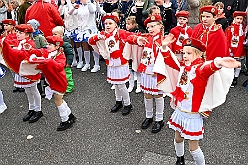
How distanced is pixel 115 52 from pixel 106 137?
1400 millimetres

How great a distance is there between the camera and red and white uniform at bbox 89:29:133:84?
16.6ft

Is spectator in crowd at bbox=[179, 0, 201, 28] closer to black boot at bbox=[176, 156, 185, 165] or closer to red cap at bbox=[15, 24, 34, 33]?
red cap at bbox=[15, 24, 34, 33]

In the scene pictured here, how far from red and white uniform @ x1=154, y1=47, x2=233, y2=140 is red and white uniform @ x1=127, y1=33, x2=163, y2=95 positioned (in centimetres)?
84

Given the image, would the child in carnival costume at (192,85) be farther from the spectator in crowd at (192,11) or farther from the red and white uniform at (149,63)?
the spectator in crowd at (192,11)

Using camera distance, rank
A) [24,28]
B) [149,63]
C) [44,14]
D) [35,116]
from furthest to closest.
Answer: [44,14], [35,116], [24,28], [149,63]

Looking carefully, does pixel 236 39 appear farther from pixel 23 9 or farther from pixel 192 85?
pixel 23 9

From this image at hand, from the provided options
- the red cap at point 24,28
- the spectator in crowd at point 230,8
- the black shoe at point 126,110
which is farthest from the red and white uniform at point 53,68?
the spectator in crowd at point 230,8

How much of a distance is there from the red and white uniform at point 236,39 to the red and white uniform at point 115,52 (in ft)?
8.05

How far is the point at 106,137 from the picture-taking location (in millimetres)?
4758

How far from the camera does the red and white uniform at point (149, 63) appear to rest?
176 inches

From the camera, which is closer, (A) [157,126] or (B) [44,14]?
(A) [157,126]

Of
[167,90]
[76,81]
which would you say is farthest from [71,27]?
[167,90]

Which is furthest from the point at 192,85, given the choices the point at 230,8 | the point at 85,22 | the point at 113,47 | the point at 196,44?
the point at 85,22

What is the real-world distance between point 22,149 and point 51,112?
4.08 feet
